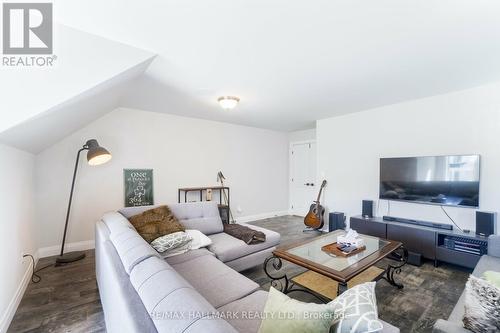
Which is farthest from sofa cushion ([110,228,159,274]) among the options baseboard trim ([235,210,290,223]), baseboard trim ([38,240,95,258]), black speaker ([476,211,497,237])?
black speaker ([476,211,497,237])

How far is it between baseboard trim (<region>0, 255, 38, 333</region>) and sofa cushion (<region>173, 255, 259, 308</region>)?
53.6 inches

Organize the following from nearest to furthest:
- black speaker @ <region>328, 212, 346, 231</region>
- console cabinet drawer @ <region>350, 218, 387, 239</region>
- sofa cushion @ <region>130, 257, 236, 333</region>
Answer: sofa cushion @ <region>130, 257, 236, 333</region>, console cabinet drawer @ <region>350, 218, 387, 239</region>, black speaker @ <region>328, 212, 346, 231</region>

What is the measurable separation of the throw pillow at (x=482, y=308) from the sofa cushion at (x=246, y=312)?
42.1 inches

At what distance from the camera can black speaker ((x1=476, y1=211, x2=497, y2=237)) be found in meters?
2.76

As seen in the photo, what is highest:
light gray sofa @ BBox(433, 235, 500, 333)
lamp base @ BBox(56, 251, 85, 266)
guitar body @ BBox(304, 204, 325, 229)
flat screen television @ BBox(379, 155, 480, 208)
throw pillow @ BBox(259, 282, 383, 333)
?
flat screen television @ BBox(379, 155, 480, 208)

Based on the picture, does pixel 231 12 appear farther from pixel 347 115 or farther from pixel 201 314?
pixel 347 115

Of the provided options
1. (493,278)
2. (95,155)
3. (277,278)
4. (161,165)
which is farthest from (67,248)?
(493,278)

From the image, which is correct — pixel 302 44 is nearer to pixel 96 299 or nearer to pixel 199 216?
pixel 199 216

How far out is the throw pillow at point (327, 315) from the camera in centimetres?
84

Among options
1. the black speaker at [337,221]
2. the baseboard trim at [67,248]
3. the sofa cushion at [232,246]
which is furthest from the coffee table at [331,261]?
the baseboard trim at [67,248]

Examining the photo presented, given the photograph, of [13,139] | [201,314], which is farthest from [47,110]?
[201,314]

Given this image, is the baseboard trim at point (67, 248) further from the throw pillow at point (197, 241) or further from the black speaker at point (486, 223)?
the black speaker at point (486, 223)

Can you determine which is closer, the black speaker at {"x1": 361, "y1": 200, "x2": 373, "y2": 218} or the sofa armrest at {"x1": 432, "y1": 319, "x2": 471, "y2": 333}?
the sofa armrest at {"x1": 432, "y1": 319, "x2": 471, "y2": 333}

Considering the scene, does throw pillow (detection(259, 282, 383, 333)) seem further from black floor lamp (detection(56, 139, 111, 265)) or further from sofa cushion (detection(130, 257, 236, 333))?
black floor lamp (detection(56, 139, 111, 265))
